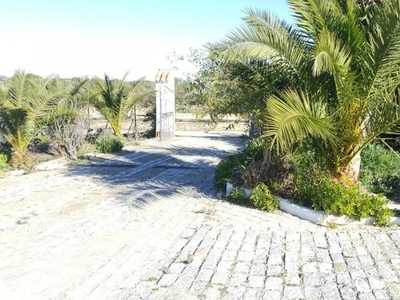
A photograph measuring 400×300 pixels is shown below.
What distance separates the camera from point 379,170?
7801 millimetres

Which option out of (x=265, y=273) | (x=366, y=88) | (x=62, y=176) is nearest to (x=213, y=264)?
(x=265, y=273)

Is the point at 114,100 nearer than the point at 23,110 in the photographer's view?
No

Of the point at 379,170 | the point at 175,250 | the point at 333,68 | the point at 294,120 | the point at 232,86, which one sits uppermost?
the point at 333,68

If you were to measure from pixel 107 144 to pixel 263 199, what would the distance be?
8.78 metres

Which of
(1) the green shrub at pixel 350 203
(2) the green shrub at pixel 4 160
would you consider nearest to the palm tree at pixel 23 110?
(2) the green shrub at pixel 4 160

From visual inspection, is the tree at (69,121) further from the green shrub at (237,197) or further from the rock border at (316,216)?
the rock border at (316,216)

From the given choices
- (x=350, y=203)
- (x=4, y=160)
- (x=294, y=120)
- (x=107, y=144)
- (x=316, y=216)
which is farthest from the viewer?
(x=107, y=144)

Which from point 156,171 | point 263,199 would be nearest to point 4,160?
point 156,171

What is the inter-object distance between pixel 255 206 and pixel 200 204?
96 cm

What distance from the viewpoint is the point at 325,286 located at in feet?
12.4

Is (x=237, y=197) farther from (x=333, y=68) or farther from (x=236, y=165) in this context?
(x=333, y=68)

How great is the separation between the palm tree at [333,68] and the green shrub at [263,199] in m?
0.79

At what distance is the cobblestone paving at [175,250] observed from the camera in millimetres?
3787

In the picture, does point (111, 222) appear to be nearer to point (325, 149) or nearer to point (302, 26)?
point (325, 149)
